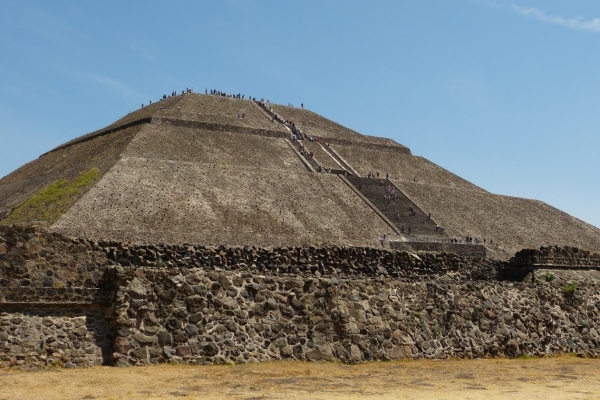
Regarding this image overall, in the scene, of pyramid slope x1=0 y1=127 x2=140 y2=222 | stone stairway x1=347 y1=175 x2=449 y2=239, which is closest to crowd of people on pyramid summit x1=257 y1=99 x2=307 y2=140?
stone stairway x1=347 y1=175 x2=449 y2=239

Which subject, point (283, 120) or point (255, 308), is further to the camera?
point (283, 120)

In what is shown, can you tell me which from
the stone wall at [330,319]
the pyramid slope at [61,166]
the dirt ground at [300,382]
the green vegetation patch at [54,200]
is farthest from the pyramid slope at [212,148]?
the dirt ground at [300,382]

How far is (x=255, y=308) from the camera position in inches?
640

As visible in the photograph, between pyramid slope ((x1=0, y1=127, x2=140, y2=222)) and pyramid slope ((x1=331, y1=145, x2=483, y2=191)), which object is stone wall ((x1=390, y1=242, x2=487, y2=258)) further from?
pyramid slope ((x1=0, y1=127, x2=140, y2=222))

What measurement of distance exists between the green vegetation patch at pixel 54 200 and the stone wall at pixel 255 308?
26.9 m

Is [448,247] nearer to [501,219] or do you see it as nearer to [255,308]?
[501,219]

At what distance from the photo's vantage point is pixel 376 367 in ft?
53.3

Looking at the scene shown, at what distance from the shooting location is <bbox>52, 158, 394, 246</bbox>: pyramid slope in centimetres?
4234

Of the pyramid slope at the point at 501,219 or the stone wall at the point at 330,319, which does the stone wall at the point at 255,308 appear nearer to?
the stone wall at the point at 330,319

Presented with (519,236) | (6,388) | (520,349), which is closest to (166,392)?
(6,388)

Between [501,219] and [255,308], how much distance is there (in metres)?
50.4

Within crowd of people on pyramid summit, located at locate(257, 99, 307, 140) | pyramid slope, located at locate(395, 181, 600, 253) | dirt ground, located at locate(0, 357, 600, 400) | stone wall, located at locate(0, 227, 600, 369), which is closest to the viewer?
dirt ground, located at locate(0, 357, 600, 400)

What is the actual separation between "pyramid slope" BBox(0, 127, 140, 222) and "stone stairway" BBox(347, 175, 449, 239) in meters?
18.8

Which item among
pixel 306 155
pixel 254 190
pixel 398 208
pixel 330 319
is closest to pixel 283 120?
pixel 306 155
